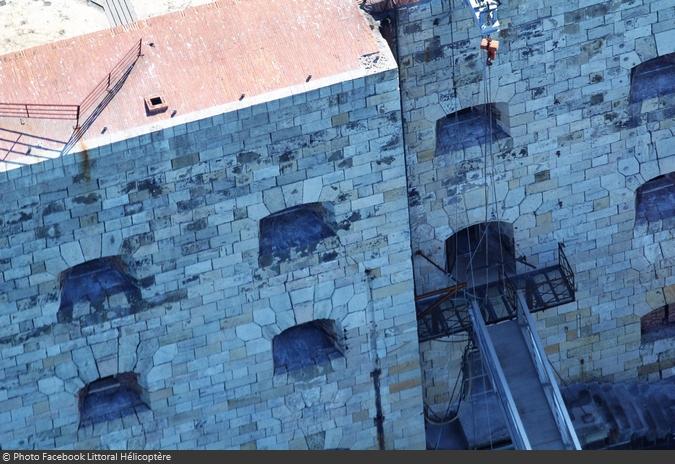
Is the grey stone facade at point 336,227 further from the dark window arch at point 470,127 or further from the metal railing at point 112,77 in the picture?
the metal railing at point 112,77

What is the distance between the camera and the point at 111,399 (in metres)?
45.1

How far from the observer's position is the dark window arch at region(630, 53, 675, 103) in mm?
45812

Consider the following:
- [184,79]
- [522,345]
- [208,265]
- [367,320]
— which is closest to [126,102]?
[184,79]

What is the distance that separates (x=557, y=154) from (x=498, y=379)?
17.0 feet

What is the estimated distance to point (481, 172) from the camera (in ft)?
149

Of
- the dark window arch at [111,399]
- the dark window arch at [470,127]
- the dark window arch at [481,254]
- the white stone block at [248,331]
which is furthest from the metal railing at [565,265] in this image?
the dark window arch at [111,399]

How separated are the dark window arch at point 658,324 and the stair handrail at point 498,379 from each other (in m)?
5.32

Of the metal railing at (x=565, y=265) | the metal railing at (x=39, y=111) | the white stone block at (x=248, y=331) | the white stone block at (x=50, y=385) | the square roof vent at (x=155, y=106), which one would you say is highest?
the metal railing at (x=39, y=111)

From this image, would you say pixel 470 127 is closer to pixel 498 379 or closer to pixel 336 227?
pixel 336 227

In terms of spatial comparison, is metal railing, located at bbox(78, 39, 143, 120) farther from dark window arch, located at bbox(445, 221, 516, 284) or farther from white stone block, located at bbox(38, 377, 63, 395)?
dark window arch, located at bbox(445, 221, 516, 284)

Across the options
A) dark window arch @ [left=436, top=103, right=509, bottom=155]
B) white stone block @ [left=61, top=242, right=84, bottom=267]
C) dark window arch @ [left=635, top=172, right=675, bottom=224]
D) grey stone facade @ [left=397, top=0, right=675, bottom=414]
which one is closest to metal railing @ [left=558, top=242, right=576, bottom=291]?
grey stone facade @ [left=397, top=0, right=675, bottom=414]

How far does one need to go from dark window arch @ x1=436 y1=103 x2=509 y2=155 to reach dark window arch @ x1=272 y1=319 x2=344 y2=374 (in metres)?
4.76

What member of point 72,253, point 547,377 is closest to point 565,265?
point 547,377

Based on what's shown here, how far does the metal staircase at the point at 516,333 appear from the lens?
1778 inches
